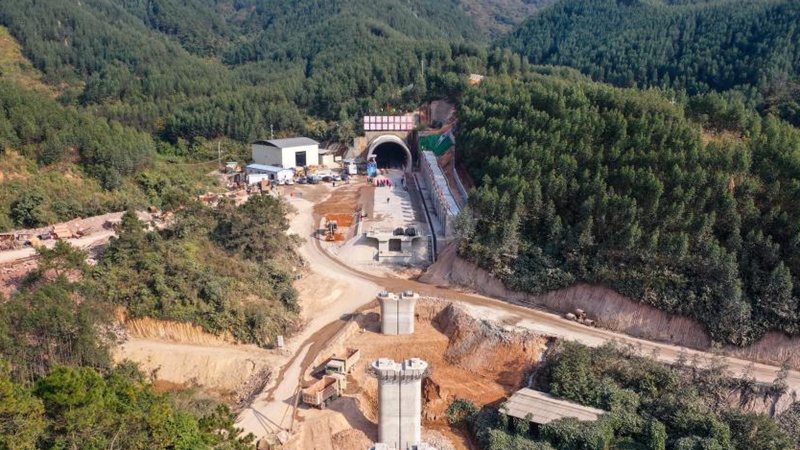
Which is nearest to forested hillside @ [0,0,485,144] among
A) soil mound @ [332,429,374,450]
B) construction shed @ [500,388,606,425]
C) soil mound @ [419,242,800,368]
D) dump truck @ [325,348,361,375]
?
soil mound @ [419,242,800,368]

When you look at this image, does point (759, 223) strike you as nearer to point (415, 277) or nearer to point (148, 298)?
point (415, 277)

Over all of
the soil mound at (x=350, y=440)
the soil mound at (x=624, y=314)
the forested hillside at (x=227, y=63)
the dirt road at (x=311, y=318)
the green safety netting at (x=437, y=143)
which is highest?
the forested hillside at (x=227, y=63)

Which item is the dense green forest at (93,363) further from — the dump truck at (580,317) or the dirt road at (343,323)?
the dump truck at (580,317)

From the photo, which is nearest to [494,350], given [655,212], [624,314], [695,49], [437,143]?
[624,314]

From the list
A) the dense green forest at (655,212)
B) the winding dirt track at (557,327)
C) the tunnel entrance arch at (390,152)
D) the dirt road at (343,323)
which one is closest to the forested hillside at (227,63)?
the tunnel entrance arch at (390,152)

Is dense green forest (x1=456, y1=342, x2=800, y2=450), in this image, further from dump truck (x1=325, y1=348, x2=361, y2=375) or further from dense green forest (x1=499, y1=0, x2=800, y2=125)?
dense green forest (x1=499, y1=0, x2=800, y2=125)
